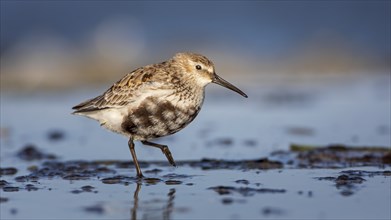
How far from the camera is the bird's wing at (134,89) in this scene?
805 cm

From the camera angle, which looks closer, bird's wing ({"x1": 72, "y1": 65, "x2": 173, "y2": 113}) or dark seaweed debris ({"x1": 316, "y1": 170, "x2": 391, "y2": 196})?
dark seaweed debris ({"x1": 316, "y1": 170, "x2": 391, "y2": 196})

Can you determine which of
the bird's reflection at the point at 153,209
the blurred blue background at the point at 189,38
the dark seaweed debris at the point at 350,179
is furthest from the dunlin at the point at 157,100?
the blurred blue background at the point at 189,38

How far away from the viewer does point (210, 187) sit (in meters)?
7.01

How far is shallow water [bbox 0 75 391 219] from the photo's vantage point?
243 inches

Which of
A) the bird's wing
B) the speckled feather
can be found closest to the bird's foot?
the speckled feather

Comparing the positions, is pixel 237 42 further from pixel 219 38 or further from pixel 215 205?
pixel 215 205

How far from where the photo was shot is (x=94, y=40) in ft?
73.6

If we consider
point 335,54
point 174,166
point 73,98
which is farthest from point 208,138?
point 335,54

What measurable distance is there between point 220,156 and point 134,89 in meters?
1.73

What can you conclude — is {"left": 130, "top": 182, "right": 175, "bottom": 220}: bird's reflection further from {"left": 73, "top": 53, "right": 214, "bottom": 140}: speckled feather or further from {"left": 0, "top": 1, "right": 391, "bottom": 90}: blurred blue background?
{"left": 0, "top": 1, "right": 391, "bottom": 90}: blurred blue background

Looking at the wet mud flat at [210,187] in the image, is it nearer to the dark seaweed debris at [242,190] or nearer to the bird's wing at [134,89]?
the dark seaweed debris at [242,190]

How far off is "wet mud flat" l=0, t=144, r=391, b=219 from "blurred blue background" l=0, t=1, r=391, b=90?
9.91 meters

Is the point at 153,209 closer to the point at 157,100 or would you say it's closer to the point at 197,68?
the point at 157,100

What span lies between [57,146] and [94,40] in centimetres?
1217
